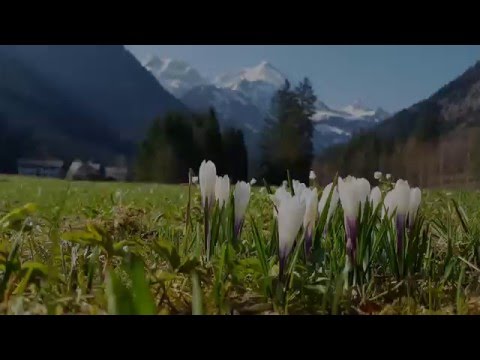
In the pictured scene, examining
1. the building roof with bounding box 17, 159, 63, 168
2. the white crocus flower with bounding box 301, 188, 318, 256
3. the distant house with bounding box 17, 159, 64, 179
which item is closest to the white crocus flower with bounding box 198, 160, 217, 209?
the white crocus flower with bounding box 301, 188, 318, 256

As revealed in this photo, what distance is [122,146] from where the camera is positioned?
5.13ft

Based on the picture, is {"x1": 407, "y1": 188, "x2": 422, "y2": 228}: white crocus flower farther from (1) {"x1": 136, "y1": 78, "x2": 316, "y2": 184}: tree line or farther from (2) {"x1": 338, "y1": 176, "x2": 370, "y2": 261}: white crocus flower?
(1) {"x1": 136, "y1": 78, "x2": 316, "y2": 184}: tree line

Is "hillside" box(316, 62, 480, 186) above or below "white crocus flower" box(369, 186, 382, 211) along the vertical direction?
above

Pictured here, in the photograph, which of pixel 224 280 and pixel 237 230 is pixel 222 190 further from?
pixel 224 280

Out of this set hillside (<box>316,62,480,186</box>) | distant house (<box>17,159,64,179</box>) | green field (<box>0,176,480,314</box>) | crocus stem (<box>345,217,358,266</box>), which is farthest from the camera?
hillside (<box>316,62,480,186</box>)

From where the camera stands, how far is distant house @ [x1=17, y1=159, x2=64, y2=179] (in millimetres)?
1294

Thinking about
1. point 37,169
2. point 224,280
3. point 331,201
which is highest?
point 37,169

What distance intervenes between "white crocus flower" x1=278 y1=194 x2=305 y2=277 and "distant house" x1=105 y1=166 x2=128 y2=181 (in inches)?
30.2

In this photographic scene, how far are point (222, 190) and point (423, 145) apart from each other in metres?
1.36

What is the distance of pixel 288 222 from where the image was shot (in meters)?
0.71

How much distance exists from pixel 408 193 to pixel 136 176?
2.68 feet

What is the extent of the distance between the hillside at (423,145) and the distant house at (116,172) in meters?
0.52

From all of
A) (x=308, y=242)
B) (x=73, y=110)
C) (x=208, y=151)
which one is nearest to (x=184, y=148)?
(x=208, y=151)
